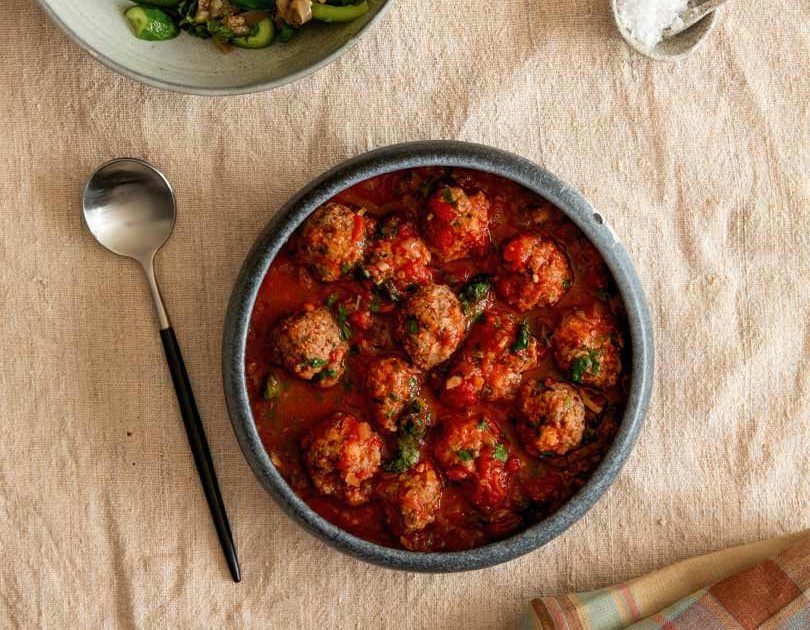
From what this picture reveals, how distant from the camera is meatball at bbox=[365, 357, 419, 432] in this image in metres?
2.35

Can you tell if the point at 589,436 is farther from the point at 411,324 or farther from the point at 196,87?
the point at 196,87

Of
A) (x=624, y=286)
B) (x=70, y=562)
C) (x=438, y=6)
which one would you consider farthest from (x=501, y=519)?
(x=438, y=6)

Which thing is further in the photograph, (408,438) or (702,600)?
(702,600)

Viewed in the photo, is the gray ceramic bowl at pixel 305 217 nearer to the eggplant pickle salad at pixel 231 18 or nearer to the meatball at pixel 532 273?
the meatball at pixel 532 273

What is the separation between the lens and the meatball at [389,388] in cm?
235

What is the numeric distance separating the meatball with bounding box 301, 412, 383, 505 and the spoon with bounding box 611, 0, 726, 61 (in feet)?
4.66

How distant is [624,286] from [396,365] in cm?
65

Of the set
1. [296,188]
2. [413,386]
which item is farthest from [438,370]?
[296,188]

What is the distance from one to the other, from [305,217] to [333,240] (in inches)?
3.7

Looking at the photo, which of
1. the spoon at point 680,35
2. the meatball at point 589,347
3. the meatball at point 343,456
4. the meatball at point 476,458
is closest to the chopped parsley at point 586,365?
the meatball at point 589,347

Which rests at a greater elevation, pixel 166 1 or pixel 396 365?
pixel 166 1

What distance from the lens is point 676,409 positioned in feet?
9.03

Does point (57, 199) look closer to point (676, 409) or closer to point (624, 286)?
point (624, 286)

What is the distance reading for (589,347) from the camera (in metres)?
2.35
